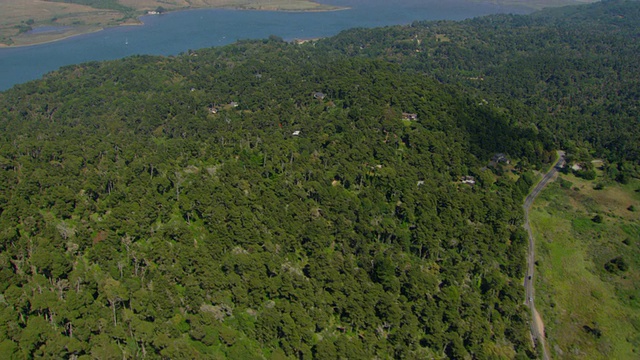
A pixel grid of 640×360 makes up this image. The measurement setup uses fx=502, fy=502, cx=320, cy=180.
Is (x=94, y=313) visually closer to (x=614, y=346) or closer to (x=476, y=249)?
(x=476, y=249)

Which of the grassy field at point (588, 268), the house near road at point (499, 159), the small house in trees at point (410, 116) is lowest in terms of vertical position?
the grassy field at point (588, 268)

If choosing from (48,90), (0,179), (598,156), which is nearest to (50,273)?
(0,179)

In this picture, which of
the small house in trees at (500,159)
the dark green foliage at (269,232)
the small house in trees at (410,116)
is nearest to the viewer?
the dark green foliage at (269,232)

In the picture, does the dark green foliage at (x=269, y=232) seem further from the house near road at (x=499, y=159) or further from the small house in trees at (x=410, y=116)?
the house near road at (x=499, y=159)

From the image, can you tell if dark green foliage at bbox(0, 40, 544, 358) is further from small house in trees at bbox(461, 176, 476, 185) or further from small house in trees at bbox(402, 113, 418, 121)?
small house in trees at bbox(402, 113, 418, 121)

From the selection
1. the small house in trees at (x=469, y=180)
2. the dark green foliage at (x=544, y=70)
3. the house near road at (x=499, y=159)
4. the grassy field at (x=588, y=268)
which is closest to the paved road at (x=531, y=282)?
the grassy field at (x=588, y=268)

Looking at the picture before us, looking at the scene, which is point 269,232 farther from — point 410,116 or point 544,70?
point 544,70
